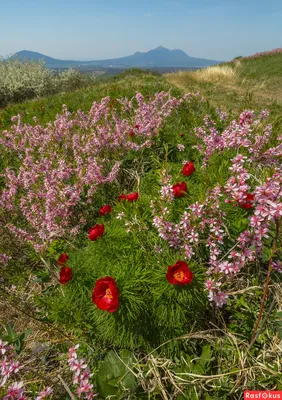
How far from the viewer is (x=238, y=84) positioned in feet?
54.6

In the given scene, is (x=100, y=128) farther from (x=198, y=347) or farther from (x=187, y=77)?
(x=187, y=77)

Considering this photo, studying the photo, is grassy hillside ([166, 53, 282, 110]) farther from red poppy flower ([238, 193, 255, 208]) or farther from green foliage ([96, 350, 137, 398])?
green foliage ([96, 350, 137, 398])

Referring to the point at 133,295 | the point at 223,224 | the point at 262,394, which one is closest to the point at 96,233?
the point at 133,295

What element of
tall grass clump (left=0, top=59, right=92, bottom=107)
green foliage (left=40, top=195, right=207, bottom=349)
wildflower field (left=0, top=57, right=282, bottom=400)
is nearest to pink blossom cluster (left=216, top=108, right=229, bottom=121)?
wildflower field (left=0, top=57, right=282, bottom=400)

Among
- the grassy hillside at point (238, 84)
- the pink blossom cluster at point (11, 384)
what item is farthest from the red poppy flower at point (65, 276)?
the grassy hillside at point (238, 84)

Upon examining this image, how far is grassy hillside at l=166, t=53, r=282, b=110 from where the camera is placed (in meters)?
13.1

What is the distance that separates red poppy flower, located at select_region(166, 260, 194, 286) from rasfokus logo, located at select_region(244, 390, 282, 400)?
3.05 feet

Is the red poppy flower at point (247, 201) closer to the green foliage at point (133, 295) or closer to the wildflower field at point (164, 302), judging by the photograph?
the wildflower field at point (164, 302)

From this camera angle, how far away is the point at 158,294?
2.17 metres

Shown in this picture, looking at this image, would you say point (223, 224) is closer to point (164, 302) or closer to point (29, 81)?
point (164, 302)

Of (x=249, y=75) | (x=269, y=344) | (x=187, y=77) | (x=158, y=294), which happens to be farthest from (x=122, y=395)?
(x=249, y=75)

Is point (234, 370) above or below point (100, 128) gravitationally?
below

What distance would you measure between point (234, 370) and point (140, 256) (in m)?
1.13

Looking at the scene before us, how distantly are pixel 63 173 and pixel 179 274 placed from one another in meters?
2.19
